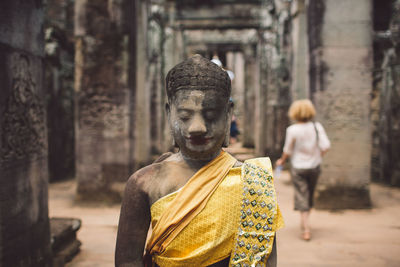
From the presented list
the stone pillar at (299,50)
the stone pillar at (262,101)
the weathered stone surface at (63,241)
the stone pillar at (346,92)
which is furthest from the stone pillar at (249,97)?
the weathered stone surface at (63,241)

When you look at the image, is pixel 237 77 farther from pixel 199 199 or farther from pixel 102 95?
pixel 199 199

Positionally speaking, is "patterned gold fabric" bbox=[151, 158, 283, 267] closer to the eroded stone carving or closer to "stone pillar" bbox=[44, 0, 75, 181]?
the eroded stone carving

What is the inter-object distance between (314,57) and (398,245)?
129 inches

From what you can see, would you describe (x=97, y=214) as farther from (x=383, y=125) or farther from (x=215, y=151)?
(x=383, y=125)

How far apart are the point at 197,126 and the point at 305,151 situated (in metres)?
3.14

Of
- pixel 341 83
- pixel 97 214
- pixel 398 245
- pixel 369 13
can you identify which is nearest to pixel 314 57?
pixel 341 83

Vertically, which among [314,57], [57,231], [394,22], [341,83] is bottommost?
[57,231]

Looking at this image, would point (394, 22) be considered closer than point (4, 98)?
No

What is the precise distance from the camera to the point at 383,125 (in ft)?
26.4

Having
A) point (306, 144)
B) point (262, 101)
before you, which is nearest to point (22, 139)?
point (306, 144)

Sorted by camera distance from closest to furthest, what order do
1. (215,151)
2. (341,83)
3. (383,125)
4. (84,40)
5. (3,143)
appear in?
1. (215,151)
2. (3,143)
3. (341,83)
4. (84,40)
5. (383,125)

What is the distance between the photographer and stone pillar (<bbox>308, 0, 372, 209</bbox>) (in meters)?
5.58

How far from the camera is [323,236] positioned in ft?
14.5

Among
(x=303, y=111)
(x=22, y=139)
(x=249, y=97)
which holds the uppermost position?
(x=249, y=97)
